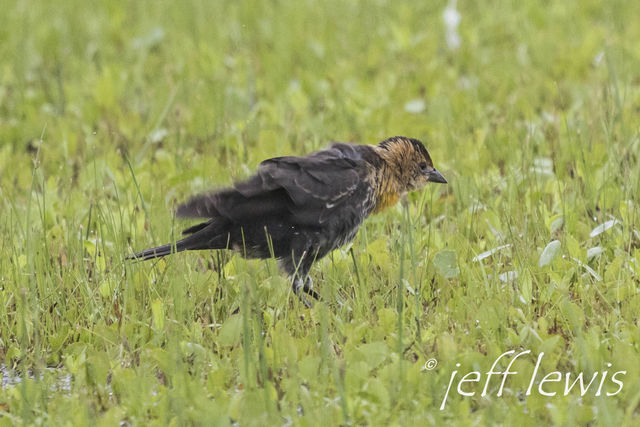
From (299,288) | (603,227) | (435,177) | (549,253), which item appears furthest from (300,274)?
(603,227)

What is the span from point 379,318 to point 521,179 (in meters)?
2.04

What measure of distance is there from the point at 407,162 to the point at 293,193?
0.96 meters

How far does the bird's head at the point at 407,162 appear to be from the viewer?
5.20 meters

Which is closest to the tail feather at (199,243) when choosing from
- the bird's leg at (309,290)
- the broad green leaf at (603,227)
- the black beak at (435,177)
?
the bird's leg at (309,290)

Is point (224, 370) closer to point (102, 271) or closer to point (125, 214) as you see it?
point (102, 271)

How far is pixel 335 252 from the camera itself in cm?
528

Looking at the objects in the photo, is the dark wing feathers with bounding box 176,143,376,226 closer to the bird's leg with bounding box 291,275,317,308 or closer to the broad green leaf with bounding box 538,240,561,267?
the bird's leg with bounding box 291,275,317,308

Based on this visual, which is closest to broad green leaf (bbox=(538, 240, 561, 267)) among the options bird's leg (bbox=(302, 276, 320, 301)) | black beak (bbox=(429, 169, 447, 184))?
black beak (bbox=(429, 169, 447, 184))

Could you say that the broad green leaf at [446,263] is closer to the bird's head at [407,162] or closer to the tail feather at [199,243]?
the bird's head at [407,162]

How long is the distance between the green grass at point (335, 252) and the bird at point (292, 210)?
0.51 feet

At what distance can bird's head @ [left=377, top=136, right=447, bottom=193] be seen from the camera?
520 centimetres

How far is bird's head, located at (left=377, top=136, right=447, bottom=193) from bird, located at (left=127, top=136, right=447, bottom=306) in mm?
255

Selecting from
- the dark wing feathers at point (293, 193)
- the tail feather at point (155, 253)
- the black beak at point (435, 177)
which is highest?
the dark wing feathers at point (293, 193)

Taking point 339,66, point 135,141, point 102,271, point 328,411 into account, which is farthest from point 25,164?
point 328,411
